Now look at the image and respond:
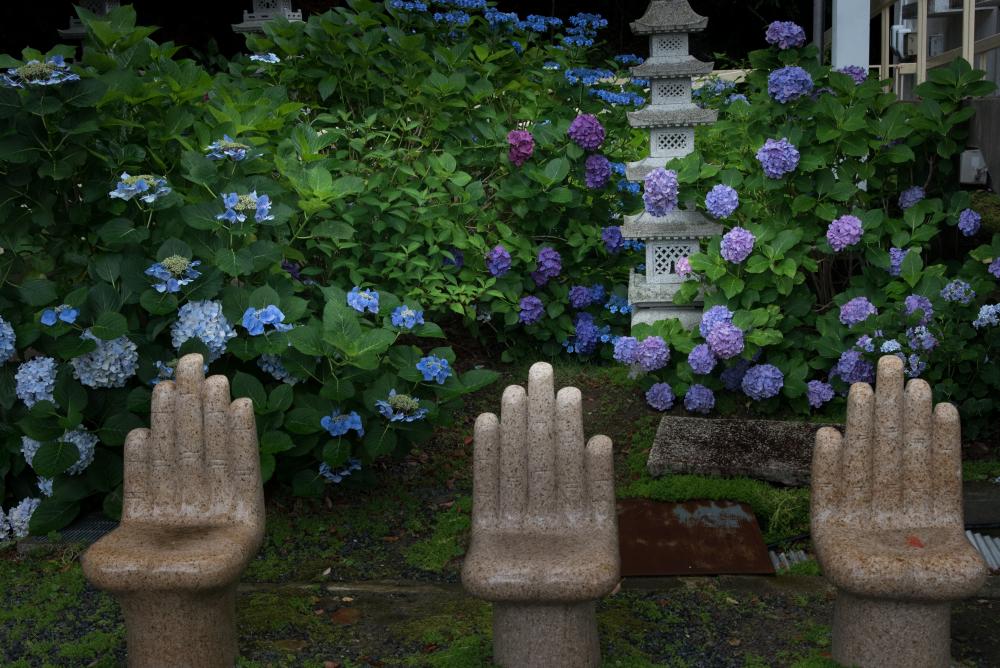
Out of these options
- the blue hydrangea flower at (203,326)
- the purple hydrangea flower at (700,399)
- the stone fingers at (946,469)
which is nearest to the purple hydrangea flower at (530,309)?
the purple hydrangea flower at (700,399)

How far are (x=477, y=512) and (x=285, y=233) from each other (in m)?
2.02

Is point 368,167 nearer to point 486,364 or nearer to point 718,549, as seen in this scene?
point 486,364

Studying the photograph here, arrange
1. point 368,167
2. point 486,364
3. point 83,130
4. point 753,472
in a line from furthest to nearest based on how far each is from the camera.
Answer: point 486,364
point 368,167
point 753,472
point 83,130

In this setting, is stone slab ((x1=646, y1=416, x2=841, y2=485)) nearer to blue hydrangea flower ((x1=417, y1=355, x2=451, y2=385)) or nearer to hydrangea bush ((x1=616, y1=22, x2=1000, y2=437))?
hydrangea bush ((x1=616, y1=22, x2=1000, y2=437))

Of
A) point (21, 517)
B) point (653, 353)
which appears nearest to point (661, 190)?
point (653, 353)

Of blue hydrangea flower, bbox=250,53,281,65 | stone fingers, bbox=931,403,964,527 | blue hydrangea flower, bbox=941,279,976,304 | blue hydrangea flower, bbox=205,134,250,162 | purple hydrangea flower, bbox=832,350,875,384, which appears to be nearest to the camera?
stone fingers, bbox=931,403,964,527

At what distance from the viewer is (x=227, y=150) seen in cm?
441

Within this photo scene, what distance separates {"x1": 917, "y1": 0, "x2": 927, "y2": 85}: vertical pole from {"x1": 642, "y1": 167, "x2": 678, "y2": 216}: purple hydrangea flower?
1.77 m

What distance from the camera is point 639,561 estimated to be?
168 inches

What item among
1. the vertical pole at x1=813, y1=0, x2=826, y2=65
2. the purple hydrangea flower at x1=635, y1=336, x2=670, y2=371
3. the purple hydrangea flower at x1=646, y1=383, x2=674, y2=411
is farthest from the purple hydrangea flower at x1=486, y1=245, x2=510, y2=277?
the vertical pole at x1=813, y1=0, x2=826, y2=65

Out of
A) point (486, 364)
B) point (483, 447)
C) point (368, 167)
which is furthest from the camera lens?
point (486, 364)

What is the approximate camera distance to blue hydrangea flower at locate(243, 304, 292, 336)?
168 inches

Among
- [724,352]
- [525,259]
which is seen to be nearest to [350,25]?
[525,259]

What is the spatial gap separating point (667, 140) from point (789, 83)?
74 cm
